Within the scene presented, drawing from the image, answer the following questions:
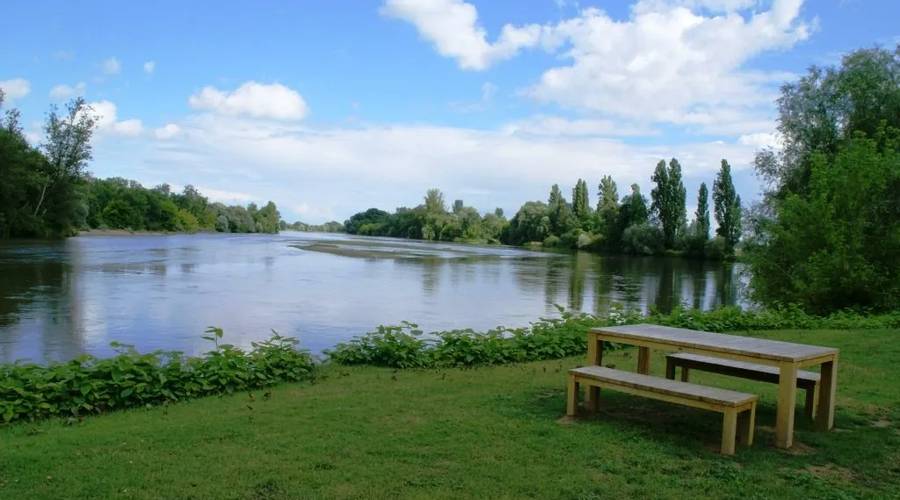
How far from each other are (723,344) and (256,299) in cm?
1831

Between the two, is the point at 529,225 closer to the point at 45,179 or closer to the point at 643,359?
the point at 45,179

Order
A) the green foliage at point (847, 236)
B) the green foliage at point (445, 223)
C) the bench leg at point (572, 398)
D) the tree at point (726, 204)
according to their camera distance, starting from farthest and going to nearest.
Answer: the green foliage at point (445, 223)
the tree at point (726, 204)
the green foliage at point (847, 236)
the bench leg at point (572, 398)

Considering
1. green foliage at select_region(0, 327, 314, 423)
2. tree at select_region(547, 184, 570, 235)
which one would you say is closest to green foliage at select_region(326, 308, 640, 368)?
green foliage at select_region(0, 327, 314, 423)

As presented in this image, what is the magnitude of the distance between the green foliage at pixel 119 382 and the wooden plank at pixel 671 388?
13.8 feet

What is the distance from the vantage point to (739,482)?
464 cm

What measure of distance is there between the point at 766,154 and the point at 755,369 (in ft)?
98.8

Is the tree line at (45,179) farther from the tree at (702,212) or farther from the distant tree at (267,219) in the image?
the distant tree at (267,219)

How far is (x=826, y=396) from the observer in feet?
19.7

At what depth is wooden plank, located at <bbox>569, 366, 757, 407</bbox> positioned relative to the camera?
5.30 meters

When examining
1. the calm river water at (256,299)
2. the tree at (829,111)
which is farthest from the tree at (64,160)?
the tree at (829,111)

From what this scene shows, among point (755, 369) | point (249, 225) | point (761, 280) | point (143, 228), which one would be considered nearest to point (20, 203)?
point (143, 228)

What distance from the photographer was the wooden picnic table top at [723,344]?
554 cm

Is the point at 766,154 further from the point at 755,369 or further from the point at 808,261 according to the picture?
the point at 755,369

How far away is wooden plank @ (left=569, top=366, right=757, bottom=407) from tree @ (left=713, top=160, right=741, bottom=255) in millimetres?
73631
